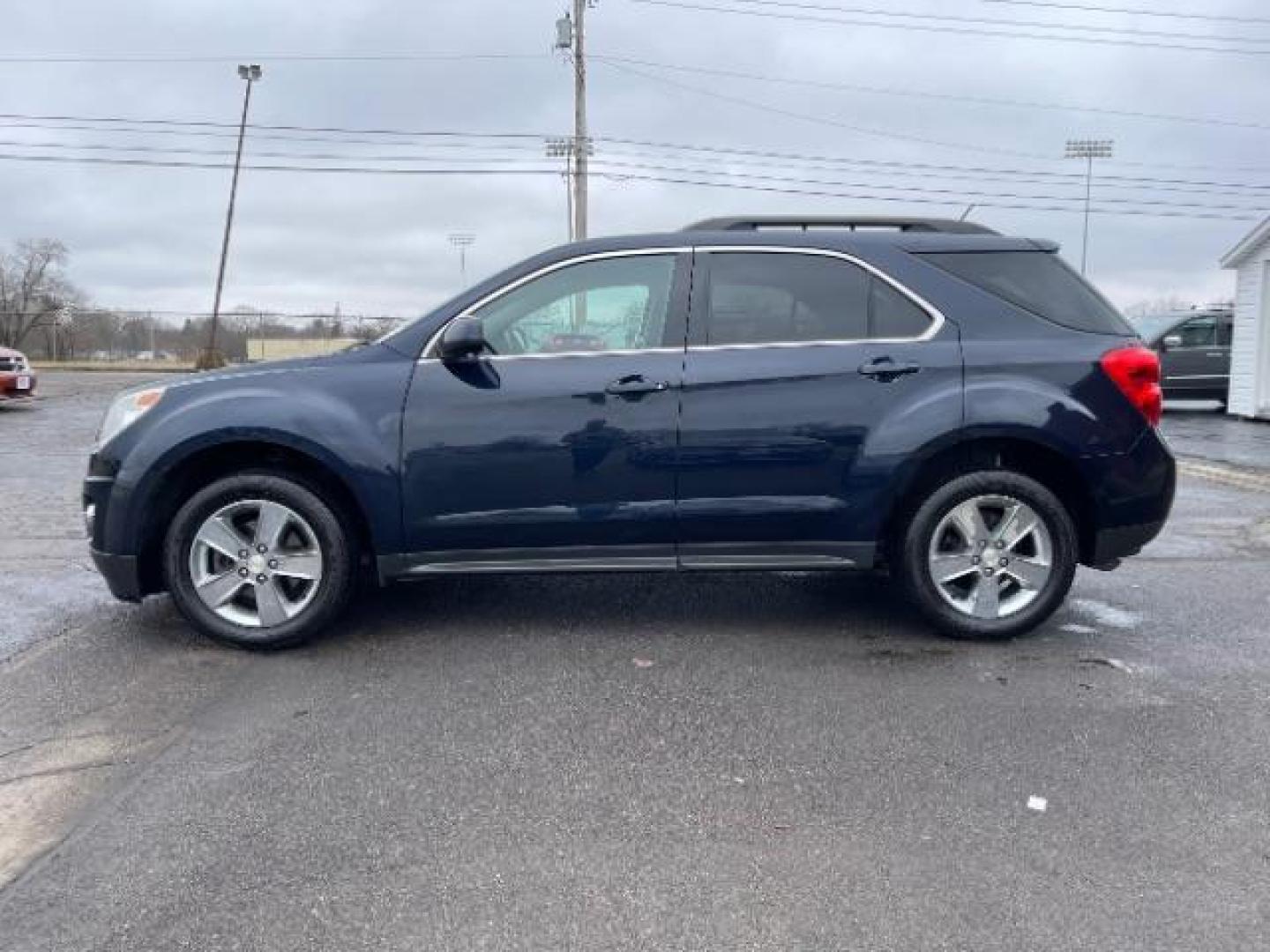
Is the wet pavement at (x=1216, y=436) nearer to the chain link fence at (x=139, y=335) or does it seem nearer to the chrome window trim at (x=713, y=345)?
the chrome window trim at (x=713, y=345)

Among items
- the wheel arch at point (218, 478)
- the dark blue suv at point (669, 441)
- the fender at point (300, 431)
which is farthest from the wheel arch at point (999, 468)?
the wheel arch at point (218, 478)

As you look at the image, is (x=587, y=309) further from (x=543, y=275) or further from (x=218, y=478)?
(x=218, y=478)

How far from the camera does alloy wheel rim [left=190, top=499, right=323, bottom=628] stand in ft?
15.6

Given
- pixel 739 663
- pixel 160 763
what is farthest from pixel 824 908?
pixel 160 763

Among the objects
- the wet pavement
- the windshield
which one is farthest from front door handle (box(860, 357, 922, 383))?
the windshield

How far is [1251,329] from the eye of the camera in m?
18.8

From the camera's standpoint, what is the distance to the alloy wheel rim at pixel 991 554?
4.85 meters

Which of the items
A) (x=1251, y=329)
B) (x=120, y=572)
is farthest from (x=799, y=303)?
(x=1251, y=329)

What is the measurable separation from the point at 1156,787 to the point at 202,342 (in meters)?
44.5

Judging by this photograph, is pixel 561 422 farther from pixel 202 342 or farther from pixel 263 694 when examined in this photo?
pixel 202 342

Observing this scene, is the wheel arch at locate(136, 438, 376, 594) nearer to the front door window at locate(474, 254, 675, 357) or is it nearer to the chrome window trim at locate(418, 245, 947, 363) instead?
the chrome window trim at locate(418, 245, 947, 363)

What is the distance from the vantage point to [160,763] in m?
3.63

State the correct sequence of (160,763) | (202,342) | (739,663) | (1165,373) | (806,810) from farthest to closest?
(202,342) < (1165,373) < (739,663) < (160,763) < (806,810)

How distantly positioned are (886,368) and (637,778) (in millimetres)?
2204
